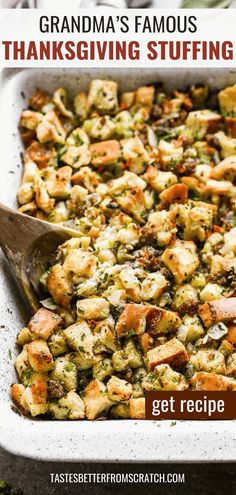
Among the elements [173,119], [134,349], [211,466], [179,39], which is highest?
[179,39]

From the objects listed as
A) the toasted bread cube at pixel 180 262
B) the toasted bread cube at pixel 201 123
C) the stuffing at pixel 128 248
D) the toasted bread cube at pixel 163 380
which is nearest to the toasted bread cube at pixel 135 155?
the stuffing at pixel 128 248

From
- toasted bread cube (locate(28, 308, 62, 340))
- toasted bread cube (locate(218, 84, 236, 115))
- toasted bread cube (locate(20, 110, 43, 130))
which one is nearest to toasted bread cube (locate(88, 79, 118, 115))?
toasted bread cube (locate(20, 110, 43, 130))

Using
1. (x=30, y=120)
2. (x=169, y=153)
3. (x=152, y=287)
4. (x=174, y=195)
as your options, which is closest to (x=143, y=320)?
(x=152, y=287)

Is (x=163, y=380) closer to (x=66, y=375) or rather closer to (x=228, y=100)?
(x=66, y=375)

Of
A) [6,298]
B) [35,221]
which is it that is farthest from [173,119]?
[6,298]

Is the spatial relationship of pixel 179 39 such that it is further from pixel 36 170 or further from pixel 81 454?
pixel 81 454
